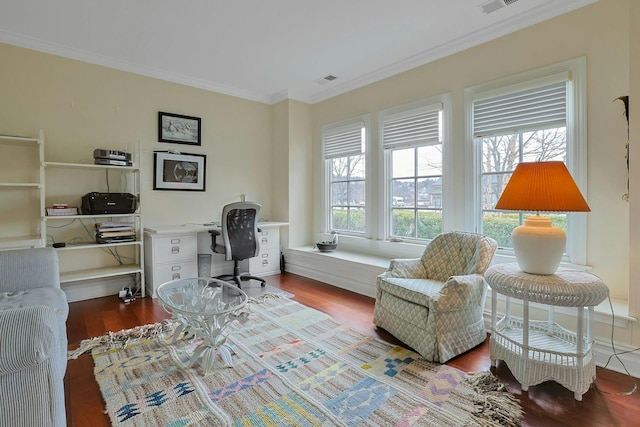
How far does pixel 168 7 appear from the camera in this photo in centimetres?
→ 251

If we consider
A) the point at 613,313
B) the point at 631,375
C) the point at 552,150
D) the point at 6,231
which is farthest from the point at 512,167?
the point at 6,231

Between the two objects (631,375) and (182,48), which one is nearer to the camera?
(631,375)

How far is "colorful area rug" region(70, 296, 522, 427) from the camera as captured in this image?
155cm

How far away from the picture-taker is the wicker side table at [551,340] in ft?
5.46

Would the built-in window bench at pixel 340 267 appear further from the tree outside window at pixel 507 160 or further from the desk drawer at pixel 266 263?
the tree outside window at pixel 507 160

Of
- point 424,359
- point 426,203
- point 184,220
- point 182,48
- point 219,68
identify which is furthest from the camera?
point 184,220

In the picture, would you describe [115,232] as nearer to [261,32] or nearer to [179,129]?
[179,129]

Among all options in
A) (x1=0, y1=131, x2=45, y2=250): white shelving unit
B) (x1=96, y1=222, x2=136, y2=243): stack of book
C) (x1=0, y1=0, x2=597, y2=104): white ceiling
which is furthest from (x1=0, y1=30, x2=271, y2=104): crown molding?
(x1=96, y1=222, x2=136, y2=243): stack of book

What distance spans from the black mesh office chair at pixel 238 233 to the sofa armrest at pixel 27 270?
1.56 metres

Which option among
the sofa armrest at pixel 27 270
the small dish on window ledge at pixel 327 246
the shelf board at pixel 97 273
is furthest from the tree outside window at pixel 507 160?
the shelf board at pixel 97 273

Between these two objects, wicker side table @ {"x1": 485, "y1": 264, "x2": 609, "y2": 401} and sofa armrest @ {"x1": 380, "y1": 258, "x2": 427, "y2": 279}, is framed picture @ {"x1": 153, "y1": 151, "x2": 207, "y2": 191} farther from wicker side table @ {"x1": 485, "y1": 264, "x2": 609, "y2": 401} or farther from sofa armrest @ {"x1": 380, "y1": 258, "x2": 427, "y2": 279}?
wicker side table @ {"x1": 485, "y1": 264, "x2": 609, "y2": 401}

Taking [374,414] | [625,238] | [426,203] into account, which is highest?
[426,203]

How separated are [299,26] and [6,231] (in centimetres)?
337

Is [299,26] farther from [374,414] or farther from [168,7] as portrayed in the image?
[374,414]
